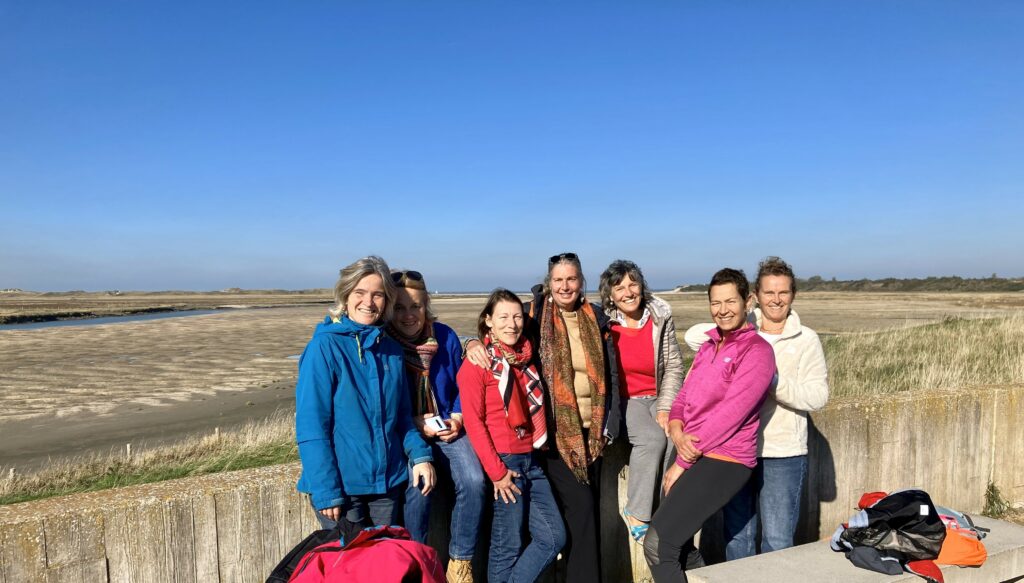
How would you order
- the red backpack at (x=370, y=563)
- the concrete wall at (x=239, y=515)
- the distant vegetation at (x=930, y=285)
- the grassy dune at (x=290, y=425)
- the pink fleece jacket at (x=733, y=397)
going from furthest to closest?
the distant vegetation at (x=930, y=285) < the grassy dune at (x=290, y=425) < the pink fleece jacket at (x=733, y=397) < the concrete wall at (x=239, y=515) < the red backpack at (x=370, y=563)

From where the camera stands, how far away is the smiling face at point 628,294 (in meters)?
3.94

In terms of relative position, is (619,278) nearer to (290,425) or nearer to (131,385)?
(290,425)

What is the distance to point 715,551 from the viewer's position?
14.3 feet

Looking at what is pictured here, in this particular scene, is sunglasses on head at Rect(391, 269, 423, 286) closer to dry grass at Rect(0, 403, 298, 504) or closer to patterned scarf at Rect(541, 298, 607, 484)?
patterned scarf at Rect(541, 298, 607, 484)

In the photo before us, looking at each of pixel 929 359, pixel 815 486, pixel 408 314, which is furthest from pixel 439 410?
pixel 929 359

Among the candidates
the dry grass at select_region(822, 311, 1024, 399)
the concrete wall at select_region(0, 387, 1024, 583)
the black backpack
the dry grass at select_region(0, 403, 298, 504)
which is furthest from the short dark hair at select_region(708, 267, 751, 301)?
the dry grass at select_region(0, 403, 298, 504)

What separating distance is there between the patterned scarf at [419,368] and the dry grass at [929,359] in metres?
3.98

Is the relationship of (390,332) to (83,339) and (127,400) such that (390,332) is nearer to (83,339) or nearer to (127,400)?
(127,400)

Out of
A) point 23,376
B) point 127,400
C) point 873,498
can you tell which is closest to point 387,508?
point 873,498

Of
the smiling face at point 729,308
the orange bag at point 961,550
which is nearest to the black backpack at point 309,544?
the smiling face at point 729,308

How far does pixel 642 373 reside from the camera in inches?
157

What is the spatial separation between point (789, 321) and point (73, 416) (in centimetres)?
1310

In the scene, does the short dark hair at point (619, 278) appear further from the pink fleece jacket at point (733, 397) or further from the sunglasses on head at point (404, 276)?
the sunglasses on head at point (404, 276)

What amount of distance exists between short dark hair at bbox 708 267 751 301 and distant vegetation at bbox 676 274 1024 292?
6107cm
